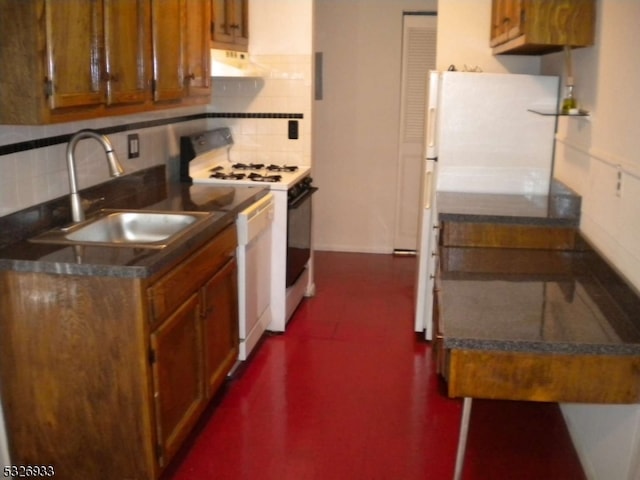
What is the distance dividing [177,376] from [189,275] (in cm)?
40

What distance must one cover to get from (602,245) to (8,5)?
2.35 meters

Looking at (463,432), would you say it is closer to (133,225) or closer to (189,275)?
(189,275)

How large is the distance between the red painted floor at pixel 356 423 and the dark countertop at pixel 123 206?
0.89 meters

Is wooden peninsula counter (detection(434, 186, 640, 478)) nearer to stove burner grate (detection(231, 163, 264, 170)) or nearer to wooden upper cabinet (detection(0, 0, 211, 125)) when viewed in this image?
wooden upper cabinet (detection(0, 0, 211, 125))

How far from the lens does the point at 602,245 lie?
2652 millimetres

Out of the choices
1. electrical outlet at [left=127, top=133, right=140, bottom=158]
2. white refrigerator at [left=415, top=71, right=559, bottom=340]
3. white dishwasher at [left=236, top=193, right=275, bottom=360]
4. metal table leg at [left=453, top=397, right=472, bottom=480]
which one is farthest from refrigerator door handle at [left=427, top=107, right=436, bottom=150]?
metal table leg at [left=453, top=397, right=472, bottom=480]

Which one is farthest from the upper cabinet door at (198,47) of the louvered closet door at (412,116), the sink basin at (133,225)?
the louvered closet door at (412,116)

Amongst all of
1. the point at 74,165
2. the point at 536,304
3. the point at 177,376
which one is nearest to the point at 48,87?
the point at 74,165

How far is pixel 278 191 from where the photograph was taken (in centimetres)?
391

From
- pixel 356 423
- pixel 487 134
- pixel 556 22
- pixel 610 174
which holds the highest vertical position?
pixel 556 22

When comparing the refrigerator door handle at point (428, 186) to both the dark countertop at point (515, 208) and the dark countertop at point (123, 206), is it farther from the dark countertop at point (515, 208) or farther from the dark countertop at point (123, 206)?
the dark countertop at point (123, 206)

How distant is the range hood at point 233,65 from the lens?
3.82 meters

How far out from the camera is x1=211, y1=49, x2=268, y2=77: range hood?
12.5 ft

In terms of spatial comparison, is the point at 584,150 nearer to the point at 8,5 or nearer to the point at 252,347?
the point at 252,347
